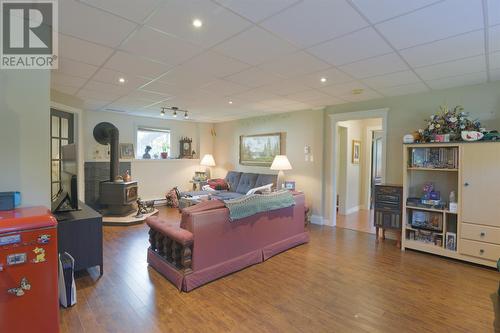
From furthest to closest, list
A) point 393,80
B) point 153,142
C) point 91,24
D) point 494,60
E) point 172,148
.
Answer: point 172,148 < point 153,142 < point 393,80 < point 494,60 < point 91,24

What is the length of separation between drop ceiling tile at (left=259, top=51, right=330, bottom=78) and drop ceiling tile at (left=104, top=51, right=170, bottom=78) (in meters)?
1.25

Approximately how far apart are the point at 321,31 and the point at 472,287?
124 inches

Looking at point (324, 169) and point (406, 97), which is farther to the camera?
point (324, 169)

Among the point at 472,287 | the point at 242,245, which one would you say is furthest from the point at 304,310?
the point at 472,287

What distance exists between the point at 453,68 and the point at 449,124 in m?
0.89

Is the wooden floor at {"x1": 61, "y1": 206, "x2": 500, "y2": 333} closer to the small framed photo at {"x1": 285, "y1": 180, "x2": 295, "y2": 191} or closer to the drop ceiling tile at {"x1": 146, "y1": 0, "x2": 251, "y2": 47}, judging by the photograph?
the small framed photo at {"x1": 285, "y1": 180, "x2": 295, "y2": 191}

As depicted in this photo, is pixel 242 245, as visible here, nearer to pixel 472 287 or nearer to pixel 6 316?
pixel 6 316

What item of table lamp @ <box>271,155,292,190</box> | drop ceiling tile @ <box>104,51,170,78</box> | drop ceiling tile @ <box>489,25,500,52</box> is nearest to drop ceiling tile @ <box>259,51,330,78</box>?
drop ceiling tile @ <box>104,51,170,78</box>

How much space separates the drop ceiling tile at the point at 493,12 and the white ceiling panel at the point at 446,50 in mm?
152

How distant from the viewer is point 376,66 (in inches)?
116

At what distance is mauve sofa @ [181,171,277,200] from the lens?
241 inches

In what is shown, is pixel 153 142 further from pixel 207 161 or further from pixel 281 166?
pixel 281 166

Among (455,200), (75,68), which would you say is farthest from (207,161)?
(455,200)

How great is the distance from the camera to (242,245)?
3203 mm
